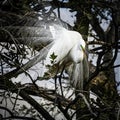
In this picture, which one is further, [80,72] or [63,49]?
[80,72]

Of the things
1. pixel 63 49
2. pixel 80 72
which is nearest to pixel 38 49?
pixel 63 49

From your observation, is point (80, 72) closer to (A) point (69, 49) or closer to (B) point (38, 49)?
(A) point (69, 49)

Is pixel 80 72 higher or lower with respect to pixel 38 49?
lower

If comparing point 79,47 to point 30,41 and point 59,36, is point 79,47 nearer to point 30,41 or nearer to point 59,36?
point 59,36

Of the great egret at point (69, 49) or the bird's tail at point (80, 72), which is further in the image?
the bird's tail at point (80, 72)

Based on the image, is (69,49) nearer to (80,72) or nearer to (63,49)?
(63,49)

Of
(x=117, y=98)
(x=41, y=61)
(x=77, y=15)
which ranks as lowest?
(x=117, y=98)

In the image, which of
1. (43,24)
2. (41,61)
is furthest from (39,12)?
(41,61)

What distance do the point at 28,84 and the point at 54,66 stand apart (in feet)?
0.44

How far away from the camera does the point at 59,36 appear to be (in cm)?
163

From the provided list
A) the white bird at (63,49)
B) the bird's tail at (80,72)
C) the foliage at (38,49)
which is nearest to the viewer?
the foliage at (38,49)

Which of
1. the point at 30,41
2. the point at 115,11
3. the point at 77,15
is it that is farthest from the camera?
the point at 77,15

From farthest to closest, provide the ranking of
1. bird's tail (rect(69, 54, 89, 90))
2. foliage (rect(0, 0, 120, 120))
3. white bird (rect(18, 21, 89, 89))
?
bird's tail (rect(69, 54, 89, 90))
white bird (rect(18, 21, 89, 89))
foliage (rect(0, 0, 120, 120))

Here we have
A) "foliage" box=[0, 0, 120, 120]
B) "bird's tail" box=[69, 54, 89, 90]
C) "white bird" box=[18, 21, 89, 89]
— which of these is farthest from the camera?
"bird's tail" box=[69, 54, 89, 90]
